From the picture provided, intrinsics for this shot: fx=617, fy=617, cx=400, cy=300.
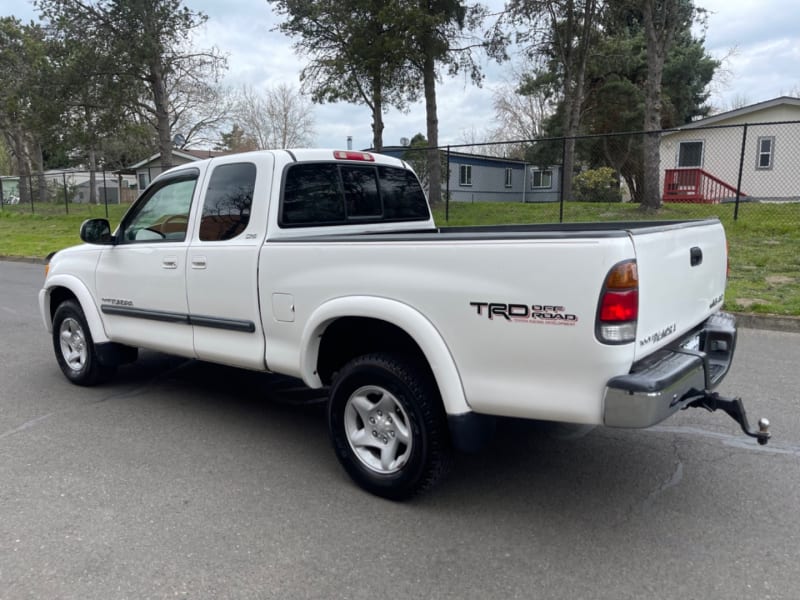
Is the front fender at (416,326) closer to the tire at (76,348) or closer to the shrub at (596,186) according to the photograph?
the tire at (76,348)

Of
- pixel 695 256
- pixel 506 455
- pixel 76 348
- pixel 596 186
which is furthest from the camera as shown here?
pixel 596 186

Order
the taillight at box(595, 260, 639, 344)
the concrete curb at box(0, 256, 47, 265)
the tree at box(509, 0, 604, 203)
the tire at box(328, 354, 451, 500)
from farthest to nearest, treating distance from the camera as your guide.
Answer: the tree at box(509, 0, 604, 203)
the concrete curb at box(0, 256, 47, 265)
the tire at box(328, 354, 451, 500)
the taillight at box(595, 260, 639, 344)

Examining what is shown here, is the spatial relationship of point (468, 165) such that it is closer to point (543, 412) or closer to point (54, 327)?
point (54, 327)

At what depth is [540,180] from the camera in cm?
3797

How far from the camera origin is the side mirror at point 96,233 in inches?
190

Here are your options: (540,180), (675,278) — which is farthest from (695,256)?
(540,180)

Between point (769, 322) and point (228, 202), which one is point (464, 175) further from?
point (228, 202)

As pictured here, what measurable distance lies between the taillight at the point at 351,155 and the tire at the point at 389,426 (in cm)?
165

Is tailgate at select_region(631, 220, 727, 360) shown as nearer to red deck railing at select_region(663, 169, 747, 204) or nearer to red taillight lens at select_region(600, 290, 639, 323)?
red taillight lens at select_region(600, 290, 639, 323)

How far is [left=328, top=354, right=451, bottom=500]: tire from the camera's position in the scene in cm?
312

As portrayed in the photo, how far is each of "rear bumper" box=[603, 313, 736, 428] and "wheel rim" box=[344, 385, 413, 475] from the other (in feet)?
3.59

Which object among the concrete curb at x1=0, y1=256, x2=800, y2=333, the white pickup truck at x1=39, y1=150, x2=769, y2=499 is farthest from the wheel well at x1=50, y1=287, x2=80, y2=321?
the concrete curb at x1=0, y1=256, x2=800, y2=333

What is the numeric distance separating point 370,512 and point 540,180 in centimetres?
3682

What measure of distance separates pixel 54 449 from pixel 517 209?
16744 mm
